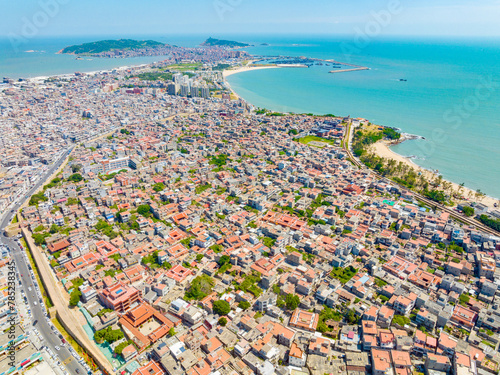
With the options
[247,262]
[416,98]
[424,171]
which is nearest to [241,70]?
[416,98]

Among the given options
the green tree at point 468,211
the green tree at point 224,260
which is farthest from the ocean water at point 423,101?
the green tree at point 224,260

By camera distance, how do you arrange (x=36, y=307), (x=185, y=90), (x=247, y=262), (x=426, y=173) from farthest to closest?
(x=185, y=90)
(x=426, y=173)
(x=247, y=262)
(x=36, y=307)

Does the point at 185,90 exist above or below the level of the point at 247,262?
above

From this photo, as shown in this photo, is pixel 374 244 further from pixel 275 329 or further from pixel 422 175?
pixel 422 175

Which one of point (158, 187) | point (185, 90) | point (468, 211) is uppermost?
point (185, 90)

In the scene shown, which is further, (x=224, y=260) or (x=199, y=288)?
(x=224, y=260)

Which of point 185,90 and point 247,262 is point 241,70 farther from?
point 247,262

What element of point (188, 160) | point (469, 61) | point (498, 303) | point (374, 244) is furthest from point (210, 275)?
point (469, 61)
